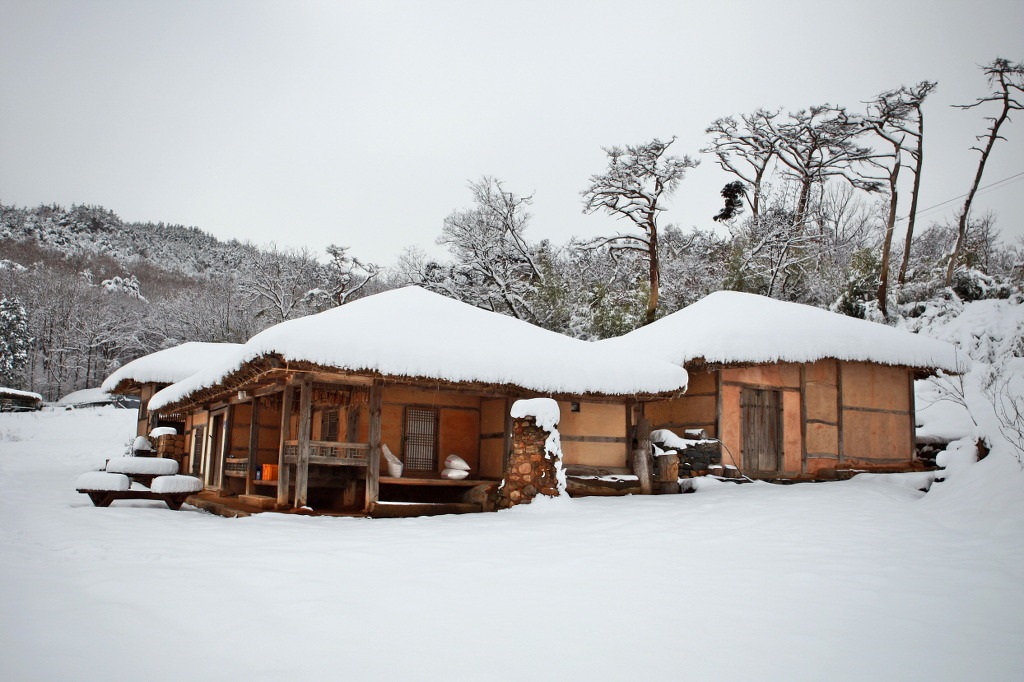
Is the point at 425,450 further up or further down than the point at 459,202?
further down

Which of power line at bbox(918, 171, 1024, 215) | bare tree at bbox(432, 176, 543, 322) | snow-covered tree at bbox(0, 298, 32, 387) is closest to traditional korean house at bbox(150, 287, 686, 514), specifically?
bare tree at bbox(432, 176, 543, 322)

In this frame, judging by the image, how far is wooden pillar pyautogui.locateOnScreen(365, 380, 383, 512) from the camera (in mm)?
10477

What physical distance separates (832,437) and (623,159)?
11800 millimetres

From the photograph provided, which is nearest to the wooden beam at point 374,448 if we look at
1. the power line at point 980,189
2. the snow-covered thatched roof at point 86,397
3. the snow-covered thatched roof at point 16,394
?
the power line at point 980,189

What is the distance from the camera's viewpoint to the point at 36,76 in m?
15.3

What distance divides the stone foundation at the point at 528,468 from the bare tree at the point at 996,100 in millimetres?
17637

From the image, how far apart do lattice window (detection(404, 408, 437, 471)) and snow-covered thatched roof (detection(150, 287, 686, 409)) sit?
1.70 m

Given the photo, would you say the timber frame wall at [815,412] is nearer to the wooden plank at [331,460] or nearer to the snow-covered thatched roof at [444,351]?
the snow-covered thatched roof at [444,351]

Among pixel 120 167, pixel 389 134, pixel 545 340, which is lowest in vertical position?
pixel 545 340

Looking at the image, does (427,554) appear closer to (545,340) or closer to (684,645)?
(684,645)

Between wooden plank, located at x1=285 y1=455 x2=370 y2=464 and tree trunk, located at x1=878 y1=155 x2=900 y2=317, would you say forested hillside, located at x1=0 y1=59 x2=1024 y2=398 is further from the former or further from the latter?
wooden plank, located at x1=285 y1=455 x2=370 y2=464

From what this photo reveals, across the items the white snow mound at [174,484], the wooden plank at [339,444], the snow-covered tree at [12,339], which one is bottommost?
the white snow mound at [174,484]

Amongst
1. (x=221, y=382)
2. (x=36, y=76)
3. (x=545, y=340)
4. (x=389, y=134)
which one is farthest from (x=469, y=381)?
(x=389, y=134)

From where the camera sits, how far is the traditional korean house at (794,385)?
1347 centimetres
